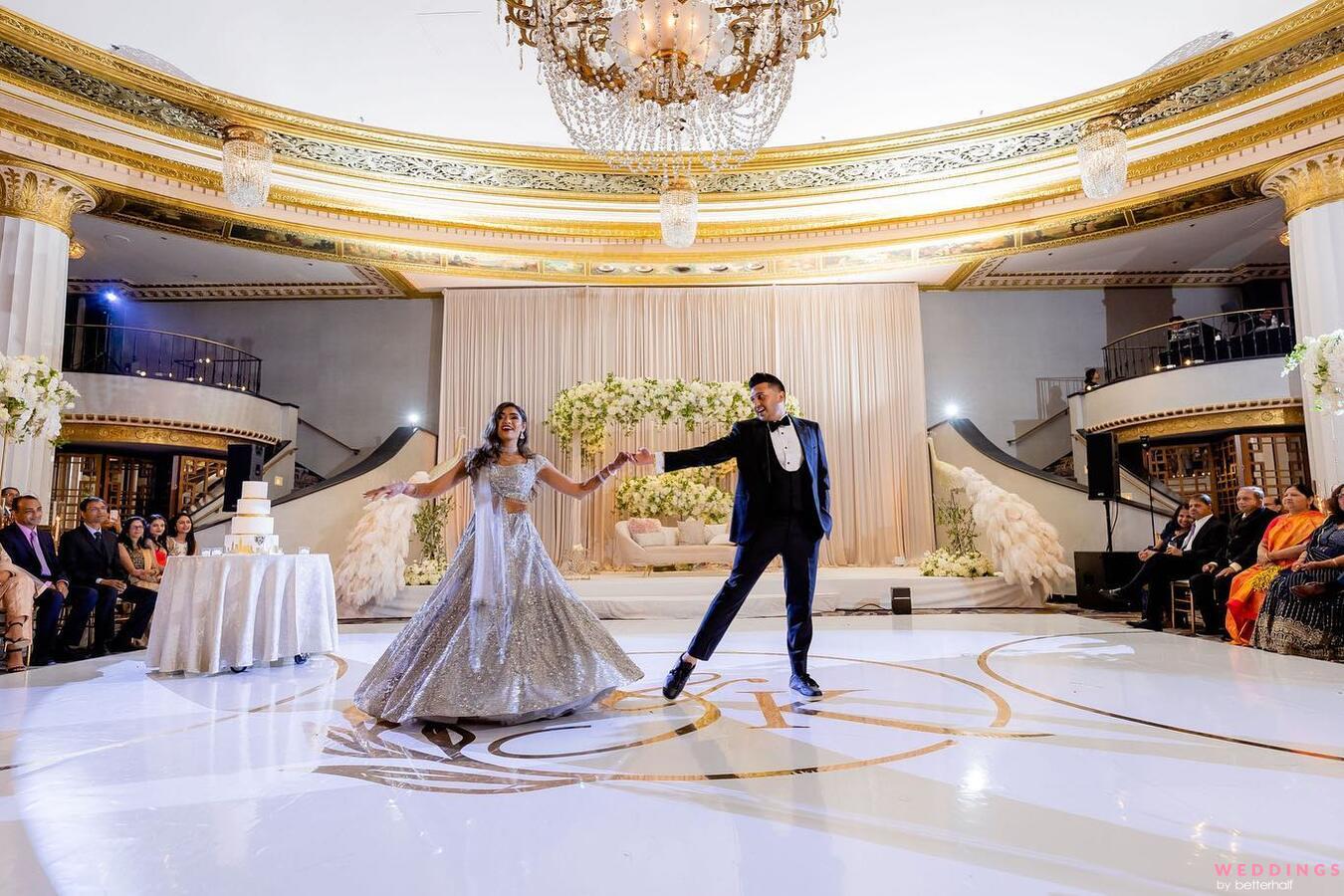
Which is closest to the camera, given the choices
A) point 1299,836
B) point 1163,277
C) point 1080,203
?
point 1299,836

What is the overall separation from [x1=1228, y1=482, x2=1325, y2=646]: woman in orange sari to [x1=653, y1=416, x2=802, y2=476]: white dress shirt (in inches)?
147

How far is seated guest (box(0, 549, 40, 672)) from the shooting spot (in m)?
4.71

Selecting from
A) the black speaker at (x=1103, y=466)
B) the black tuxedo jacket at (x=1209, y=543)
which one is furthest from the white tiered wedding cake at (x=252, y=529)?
the black speaker at (x=1103, y=466)

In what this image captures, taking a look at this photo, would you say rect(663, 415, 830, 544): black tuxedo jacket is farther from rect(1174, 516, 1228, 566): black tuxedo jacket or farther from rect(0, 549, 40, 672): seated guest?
rect(1174, 516, 1228, 566): black tuxedo jacket

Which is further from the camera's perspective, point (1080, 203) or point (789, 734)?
point (1080, 203)

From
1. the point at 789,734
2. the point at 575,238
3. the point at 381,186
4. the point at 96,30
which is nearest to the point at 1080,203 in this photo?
the point at 575,238

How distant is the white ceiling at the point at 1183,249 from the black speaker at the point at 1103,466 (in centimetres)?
321

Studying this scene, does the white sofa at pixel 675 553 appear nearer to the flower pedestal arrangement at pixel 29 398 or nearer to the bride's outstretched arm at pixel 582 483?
the bride's outstretched arm at pixel 582 483

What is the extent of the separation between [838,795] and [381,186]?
9518mm

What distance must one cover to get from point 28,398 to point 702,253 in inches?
309

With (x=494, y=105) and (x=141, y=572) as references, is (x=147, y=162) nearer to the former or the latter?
(x=494, y=105)

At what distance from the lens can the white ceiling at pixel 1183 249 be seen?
1037 centimetres

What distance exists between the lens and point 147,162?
8.67m

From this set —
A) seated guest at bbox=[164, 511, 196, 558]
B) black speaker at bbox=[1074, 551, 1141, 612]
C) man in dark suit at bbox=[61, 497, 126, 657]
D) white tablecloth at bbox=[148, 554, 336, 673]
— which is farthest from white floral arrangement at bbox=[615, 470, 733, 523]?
man in dark suit at bbox=[61, 497, 126, 657]
